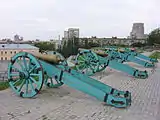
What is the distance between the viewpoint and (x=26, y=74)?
27.0ft

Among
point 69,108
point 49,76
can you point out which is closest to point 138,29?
point 49,76

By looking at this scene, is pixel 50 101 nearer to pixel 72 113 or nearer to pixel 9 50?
pixel 72 113

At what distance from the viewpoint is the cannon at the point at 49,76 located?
7.34m

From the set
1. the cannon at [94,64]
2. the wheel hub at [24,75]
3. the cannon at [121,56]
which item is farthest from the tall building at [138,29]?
the wheel hub at [24,75]

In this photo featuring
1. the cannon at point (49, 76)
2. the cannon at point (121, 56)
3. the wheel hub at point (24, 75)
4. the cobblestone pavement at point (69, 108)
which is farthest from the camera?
the cannon at point (121, 56)

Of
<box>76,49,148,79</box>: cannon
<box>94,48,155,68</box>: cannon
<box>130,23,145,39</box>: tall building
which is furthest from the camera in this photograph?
<box>130,23,145,39</box>: tall building

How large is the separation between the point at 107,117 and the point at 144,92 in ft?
12.2

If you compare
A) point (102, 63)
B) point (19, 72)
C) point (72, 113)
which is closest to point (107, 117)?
point (72, 113)

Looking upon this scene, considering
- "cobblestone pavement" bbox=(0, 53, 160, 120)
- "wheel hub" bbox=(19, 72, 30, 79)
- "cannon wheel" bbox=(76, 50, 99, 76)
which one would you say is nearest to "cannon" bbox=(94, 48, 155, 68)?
"cannon wheel" bbox=(76, 50, 99, 76)

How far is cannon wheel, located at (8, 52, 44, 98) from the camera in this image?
25.8 ft

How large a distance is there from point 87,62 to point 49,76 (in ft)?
18.6

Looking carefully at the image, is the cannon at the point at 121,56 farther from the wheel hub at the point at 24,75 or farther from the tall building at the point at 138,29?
the tall building at the point at 138,29

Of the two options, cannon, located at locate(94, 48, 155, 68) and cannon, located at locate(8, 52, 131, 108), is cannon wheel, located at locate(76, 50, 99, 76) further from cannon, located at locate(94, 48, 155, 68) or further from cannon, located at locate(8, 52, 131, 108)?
cannon, located at locate(8, 52, 131, 108)

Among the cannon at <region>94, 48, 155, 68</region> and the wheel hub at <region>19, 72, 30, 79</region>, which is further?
the cannon at <region>94, 48, 155, 68</region>
